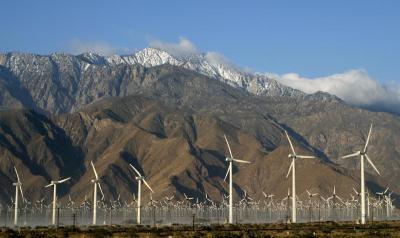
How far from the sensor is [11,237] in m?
102

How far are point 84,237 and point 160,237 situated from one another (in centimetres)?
982

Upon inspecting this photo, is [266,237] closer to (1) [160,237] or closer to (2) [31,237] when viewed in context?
(1) [160,237]

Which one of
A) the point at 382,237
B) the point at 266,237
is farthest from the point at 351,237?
the point at 266,237

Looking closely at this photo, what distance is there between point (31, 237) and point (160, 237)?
54.0ft

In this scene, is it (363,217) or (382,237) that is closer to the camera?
(382,237)

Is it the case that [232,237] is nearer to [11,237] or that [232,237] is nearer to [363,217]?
[11,237]

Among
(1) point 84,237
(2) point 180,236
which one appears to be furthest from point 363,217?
(1) point 84,237

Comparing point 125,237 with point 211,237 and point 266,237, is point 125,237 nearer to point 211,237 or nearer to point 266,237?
point 211,237

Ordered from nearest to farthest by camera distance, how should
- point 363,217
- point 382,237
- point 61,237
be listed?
point 382,237 < point 61,237 < point 363,217

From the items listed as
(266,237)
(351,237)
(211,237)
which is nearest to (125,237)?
(211,237)

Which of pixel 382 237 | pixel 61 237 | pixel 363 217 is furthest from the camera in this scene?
pixel 363 217

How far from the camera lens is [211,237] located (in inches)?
4117

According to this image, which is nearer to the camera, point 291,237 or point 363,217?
point 291,237

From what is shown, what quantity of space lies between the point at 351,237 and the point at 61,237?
36.8m
